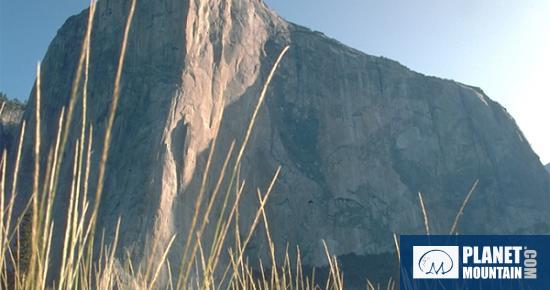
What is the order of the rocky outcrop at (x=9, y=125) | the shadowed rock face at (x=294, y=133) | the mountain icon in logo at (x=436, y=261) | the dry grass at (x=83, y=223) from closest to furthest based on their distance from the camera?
the dry grass at (x=83, y=223), the mountain icon in logo at (x=436, y=261), the shadowed rock face at (x=294, y=133), the rocky outcrop at (x=9, y=125)

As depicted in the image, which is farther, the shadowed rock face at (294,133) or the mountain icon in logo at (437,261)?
the shadowed rock face at (294,133)

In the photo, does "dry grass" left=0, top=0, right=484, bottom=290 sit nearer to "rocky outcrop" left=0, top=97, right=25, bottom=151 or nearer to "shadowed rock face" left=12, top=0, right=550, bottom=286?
"shadowed rock face" left=12, top=0, right=550, bottom=286

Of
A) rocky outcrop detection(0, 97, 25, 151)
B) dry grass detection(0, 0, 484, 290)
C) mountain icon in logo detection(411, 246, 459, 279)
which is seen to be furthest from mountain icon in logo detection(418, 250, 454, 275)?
rocky outcrop detection(0, 97, 25, 151)

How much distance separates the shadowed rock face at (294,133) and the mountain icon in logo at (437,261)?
1073 centimetres

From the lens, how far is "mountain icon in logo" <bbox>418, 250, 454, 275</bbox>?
700cm

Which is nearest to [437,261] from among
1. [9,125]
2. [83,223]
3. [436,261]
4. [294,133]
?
[436,261]

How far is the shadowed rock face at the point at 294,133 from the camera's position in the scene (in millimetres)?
19469

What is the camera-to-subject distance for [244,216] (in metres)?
21.6

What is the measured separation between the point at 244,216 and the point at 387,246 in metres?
5.47

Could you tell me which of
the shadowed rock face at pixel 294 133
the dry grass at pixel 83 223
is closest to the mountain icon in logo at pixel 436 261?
the dry grass at pixel 83 223

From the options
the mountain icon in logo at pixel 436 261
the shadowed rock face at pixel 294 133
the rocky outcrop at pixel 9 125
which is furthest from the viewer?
the rocky outcrop at pixel 9 125

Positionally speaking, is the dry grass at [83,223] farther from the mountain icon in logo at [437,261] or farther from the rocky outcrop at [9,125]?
the rocky outcrop at [9,125]

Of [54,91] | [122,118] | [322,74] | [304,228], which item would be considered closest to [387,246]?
[304,228]

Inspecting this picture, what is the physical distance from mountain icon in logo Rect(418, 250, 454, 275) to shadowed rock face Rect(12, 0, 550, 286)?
35.2ft
